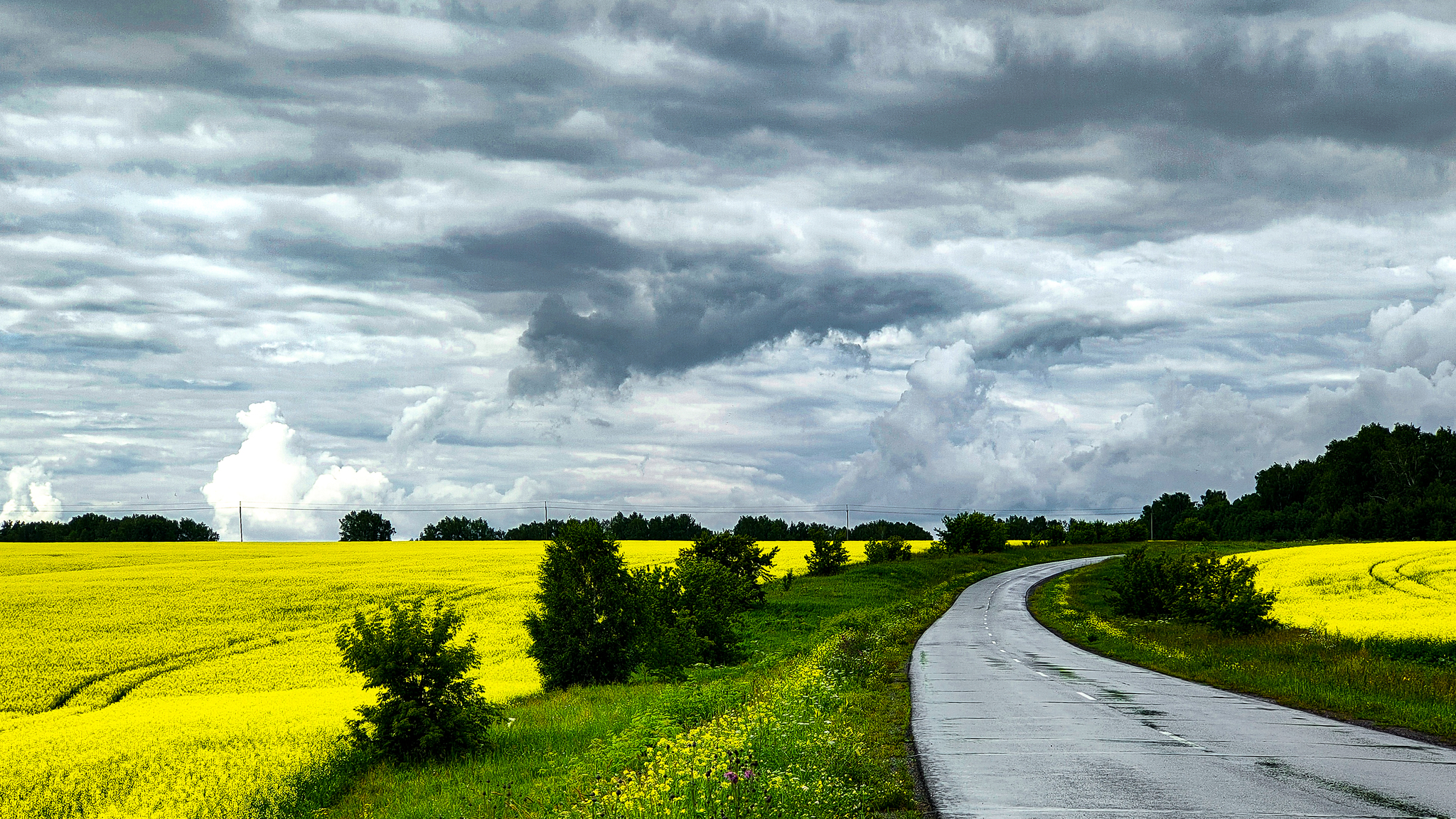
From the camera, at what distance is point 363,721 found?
19.2m

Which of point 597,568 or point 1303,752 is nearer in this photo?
point 1303,752

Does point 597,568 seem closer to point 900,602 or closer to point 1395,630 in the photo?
point 1395,630

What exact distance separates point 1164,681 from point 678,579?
14781 millimetres

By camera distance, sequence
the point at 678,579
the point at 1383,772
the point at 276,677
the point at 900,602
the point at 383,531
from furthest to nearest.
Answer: the point at 383,531 → the point at 900,602 → the point at 678,579 → the point at 276,677 → the point at 1383,772

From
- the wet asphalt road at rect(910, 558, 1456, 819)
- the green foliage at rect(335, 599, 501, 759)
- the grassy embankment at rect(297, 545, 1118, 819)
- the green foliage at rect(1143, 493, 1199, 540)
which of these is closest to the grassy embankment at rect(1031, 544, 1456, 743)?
the wet asphalt road at rect(910, 558, 1456, 819)

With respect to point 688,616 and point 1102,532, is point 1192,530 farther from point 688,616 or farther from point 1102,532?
point 688,616

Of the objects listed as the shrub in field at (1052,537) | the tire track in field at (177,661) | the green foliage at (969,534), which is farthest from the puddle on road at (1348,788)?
the shrub in field at (1052,537)

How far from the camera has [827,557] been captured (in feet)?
235

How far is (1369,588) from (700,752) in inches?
1948

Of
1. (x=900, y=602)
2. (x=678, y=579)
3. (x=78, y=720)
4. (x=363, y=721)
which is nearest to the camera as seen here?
(x=363, y=721)

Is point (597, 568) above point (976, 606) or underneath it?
above

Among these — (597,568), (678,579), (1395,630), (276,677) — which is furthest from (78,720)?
(1395,630)

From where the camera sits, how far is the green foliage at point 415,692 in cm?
1881

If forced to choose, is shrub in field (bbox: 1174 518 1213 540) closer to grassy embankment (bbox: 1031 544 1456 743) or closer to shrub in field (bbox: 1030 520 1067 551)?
shrub in field (bbox: 1030 520 1067 551)
